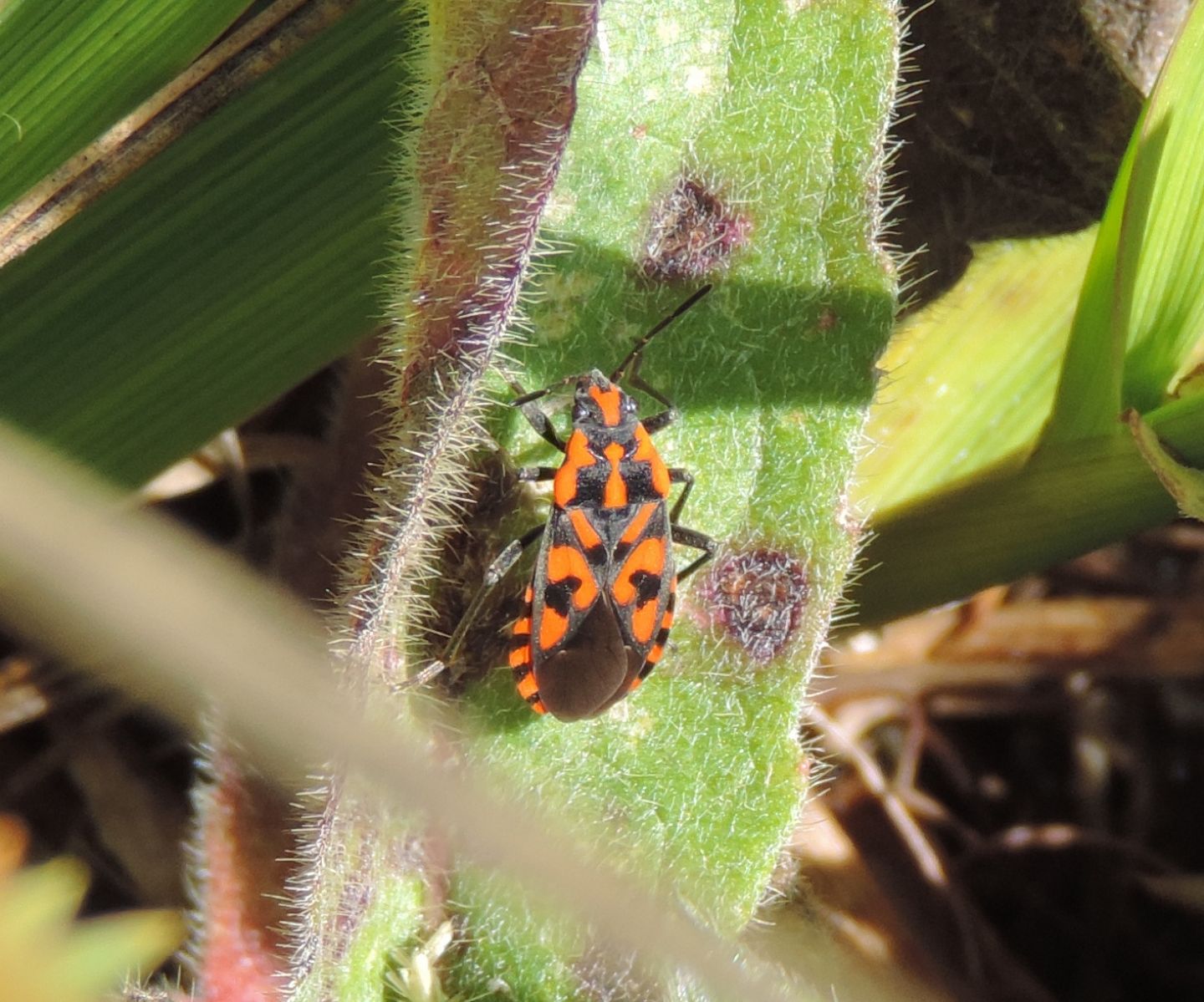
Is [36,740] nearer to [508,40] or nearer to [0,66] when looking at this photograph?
[0,66]

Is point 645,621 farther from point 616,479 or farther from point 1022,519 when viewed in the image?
point 1022,519

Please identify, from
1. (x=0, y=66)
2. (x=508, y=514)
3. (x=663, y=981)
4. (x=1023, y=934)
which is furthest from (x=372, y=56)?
(x=1023, y=934)

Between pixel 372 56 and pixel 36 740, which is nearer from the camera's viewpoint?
pixel 372 56

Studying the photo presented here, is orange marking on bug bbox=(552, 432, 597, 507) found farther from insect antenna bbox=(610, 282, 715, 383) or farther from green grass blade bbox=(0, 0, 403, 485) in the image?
green grass blade bbox=(0, 0, 403, 485)

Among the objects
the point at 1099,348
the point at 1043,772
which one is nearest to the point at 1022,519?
the point at 1099,348

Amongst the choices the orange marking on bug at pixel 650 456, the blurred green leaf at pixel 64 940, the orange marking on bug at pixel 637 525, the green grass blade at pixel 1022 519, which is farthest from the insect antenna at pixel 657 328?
the blurred green leaf at pixel 64 940

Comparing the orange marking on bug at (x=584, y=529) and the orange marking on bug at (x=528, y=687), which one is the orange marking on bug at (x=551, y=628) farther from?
the orange marking on bug at (x=584, y=529)

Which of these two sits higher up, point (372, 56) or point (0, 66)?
point (0, 66)
